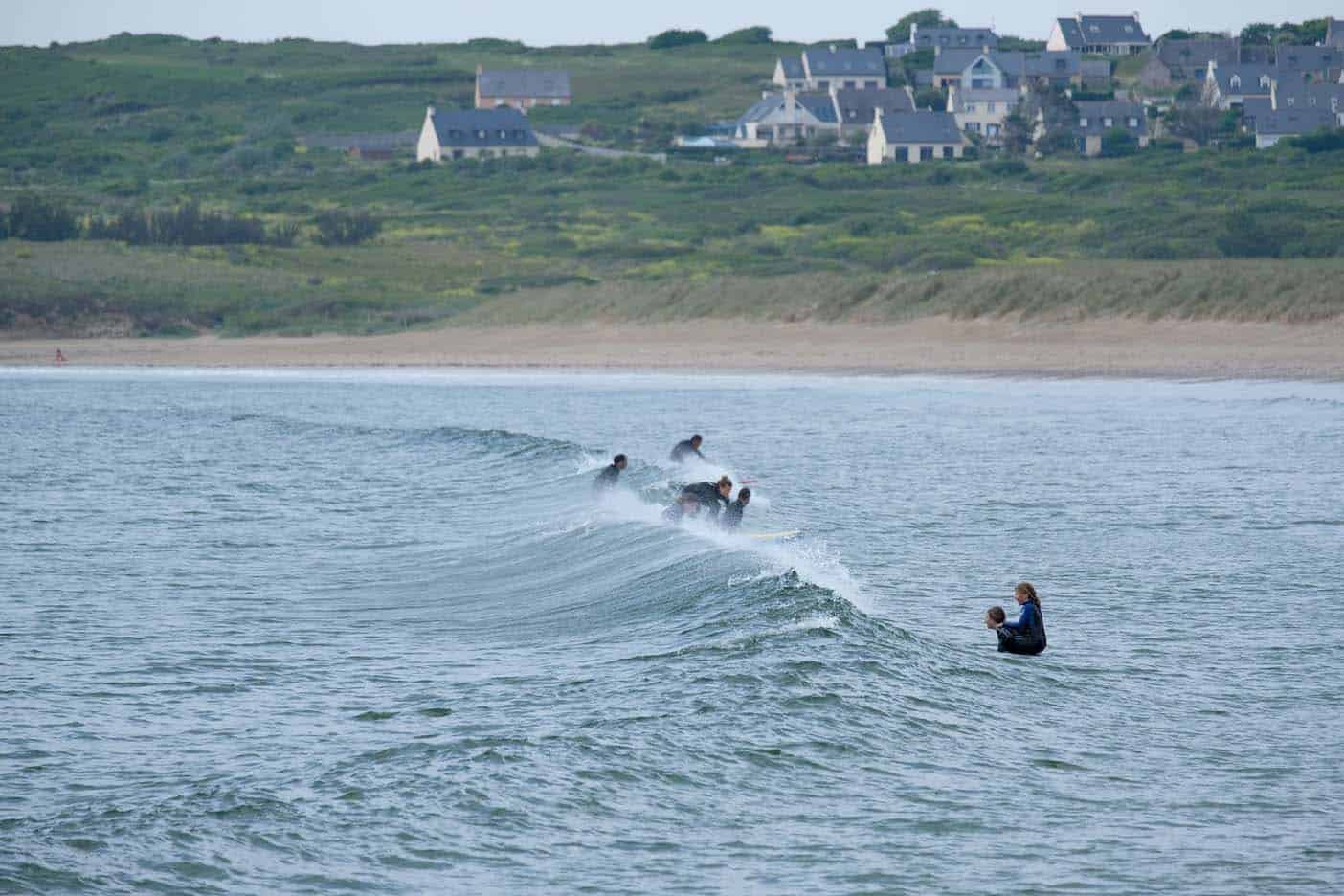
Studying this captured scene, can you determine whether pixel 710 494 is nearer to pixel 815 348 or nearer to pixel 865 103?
pixel 815 348

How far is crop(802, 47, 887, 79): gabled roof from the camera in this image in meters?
176

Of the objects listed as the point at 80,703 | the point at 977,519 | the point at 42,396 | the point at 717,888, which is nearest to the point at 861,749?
the point at 717,888

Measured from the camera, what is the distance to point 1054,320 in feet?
188

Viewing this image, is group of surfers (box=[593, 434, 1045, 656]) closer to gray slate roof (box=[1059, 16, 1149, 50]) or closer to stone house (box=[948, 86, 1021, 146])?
stone house (box=[948, 86, 1021, 146])

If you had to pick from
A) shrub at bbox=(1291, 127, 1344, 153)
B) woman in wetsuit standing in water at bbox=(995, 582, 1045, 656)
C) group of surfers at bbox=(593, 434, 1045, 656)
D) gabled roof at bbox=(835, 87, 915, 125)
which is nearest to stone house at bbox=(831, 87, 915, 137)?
gabled roof at bbox=(835, 87, 915, 125)

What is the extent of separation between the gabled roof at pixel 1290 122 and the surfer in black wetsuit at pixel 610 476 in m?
110

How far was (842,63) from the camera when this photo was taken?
176375 mm

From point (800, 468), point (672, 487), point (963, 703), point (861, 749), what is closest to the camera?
point (861, 749)

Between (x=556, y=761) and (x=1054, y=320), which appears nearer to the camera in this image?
(x=556, y=761)

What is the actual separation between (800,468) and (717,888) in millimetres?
23220

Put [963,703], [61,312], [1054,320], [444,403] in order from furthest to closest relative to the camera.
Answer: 1. [61,312]
2. [1054,320]
3. [444,403]
4. [963,703]

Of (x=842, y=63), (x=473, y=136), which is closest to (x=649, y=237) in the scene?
(x=473, y=136)

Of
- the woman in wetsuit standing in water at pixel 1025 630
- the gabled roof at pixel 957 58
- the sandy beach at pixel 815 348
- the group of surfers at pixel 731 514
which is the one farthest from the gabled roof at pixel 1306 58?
the woman in wetsuit standing in water at pixel 1025 630

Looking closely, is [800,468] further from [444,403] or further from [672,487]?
[444,403]
